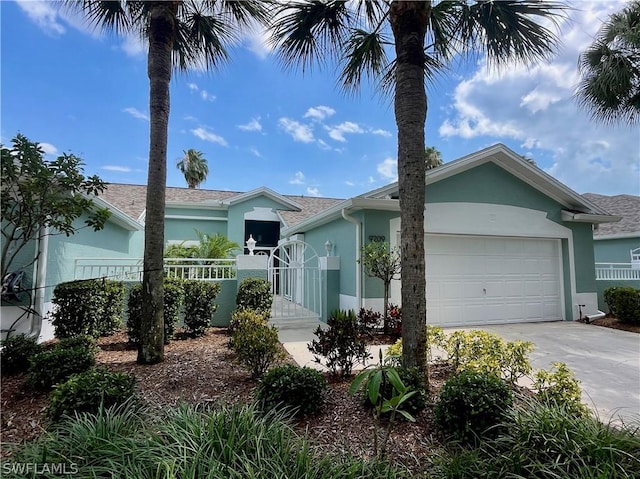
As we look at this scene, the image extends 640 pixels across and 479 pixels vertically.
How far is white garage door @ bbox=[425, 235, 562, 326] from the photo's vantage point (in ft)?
Answer: 32.1

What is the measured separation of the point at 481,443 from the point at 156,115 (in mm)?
6527

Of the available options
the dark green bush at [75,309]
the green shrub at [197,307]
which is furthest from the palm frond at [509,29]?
the dark green bush at [75,309]

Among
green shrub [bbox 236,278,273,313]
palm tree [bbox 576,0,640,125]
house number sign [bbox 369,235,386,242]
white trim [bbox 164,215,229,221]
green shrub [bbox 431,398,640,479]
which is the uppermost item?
palm tree [bbox 576,0,640,125]

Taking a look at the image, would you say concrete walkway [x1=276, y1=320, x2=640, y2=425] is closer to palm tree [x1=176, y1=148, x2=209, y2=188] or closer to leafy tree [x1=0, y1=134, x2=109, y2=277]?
leafy tree [x1=0, y1=134, x2=109, y2=277]

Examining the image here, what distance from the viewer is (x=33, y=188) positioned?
3865mm

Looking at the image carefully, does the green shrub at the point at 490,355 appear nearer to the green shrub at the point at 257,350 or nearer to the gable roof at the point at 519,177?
the green shrub at the point at 257,350

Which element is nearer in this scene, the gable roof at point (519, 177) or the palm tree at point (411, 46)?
the palm tree at point (411, 46)

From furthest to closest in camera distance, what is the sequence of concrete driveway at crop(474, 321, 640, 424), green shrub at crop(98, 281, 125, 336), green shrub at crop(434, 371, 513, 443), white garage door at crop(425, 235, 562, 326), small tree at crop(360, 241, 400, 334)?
white garage door at crop(425, 235, 562, 326), small tree at crop(360, 241, 400, 334), green shrub at crop(98, 281, 125, 336), concrete driveway at crop(474, 321, 640, 424), green shrub at crop(434, 371, 513, 443)

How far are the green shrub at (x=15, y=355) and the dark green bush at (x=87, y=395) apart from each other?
2.36 m

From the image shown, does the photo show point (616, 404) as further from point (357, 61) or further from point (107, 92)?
point (107, 92)

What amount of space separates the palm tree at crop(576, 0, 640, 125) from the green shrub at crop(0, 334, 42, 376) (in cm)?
1550

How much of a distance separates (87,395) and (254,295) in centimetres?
542

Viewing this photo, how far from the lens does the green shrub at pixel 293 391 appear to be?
3.76 meters

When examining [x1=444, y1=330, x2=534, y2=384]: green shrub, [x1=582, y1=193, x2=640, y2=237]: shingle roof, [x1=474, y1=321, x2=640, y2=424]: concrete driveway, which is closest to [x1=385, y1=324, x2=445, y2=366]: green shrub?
[x1=444, y1=330, x2=534, y2=384]: green shrub
